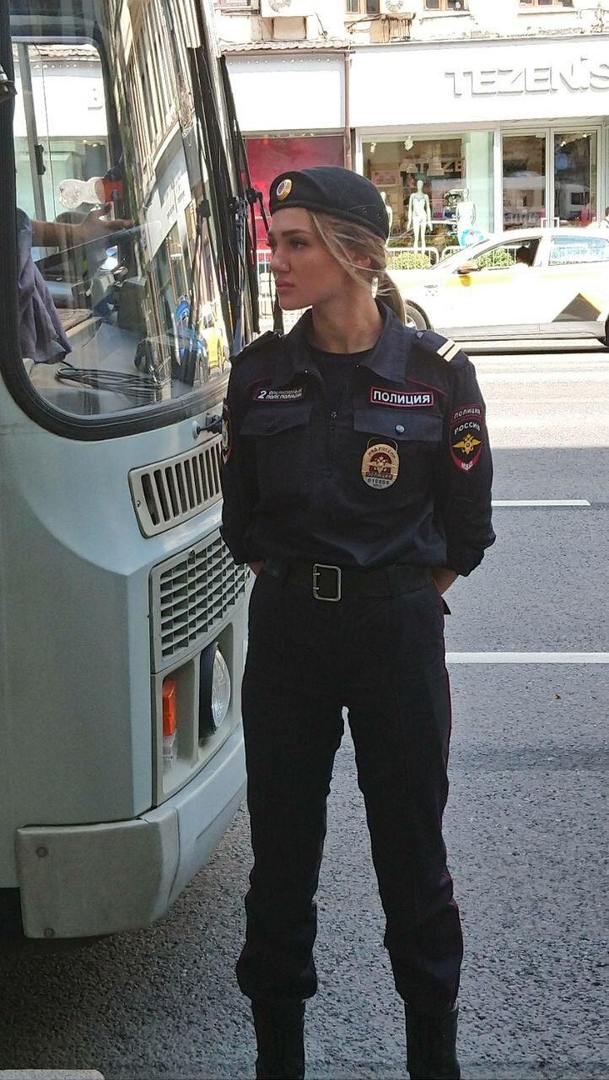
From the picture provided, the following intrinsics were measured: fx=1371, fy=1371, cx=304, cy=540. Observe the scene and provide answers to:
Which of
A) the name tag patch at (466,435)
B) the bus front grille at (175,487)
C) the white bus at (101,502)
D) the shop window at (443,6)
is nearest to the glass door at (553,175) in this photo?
the shop window at (443,6)

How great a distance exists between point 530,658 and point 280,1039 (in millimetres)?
3397

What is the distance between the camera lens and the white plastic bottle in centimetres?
308

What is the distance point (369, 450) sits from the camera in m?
2.62

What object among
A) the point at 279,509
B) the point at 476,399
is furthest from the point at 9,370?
the point at 476,399

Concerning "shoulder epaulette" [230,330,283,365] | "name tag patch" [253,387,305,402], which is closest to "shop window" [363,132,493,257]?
"shoulder epaulette" [230,330,283,365]

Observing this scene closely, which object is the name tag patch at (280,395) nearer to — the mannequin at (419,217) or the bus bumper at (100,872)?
the bus bumper at (100,872)

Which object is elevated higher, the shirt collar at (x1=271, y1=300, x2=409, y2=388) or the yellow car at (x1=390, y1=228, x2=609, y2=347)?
the shirt collar at (x1=271, y1=300, x2=409, y2=388)

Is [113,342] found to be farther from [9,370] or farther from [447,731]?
[447,731]

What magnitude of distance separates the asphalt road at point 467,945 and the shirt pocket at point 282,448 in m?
1.41

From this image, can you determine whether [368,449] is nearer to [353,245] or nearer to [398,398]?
[398,398]

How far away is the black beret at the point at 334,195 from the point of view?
8.48 feet

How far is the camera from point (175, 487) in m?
3.16

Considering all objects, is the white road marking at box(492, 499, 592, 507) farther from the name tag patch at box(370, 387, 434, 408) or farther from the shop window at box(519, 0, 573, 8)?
the shop window at box(519, 0, 573, 8)

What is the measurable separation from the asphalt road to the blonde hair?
1807 mm
